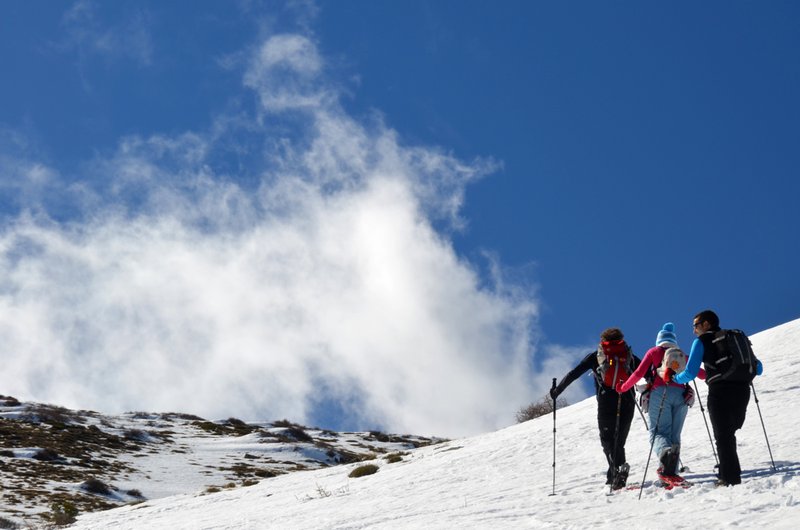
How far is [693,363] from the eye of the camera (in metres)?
8.45

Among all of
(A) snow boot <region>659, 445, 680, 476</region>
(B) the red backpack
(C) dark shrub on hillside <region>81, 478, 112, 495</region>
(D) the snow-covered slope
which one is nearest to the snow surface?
(A) snow boot <region>659, 445, 680, 476</region>

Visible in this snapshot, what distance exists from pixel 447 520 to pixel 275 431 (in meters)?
55.7

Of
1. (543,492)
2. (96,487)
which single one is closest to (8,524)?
(96,487)

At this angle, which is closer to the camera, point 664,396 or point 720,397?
point 720,397

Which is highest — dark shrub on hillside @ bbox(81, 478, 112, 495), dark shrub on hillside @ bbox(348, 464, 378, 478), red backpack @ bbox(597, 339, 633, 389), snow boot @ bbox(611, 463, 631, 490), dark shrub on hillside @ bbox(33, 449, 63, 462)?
→ dark shrub on hillside @ bbox(33, 449, 63, 462)

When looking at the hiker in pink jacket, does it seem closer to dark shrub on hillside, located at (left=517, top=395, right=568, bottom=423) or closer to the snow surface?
the snow surface

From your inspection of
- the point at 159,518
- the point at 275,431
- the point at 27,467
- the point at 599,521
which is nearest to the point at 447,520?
the point at 599,521

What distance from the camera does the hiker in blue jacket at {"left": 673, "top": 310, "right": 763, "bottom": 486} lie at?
8289mm

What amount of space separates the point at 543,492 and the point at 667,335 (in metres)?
2.99

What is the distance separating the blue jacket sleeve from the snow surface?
129 centimetres

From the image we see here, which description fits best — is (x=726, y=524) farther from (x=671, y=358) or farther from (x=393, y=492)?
(x=393, y=492)

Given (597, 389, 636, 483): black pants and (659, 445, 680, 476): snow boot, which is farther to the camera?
(597, 389, 636, 483): black pants

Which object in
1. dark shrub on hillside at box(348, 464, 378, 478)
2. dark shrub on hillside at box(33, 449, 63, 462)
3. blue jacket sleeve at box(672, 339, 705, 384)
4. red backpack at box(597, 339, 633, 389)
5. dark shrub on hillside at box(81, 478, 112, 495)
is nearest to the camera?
blue jacket sleeve at box(672, 339, 705, 384)

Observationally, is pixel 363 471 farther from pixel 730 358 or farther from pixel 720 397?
pixel 730 358
